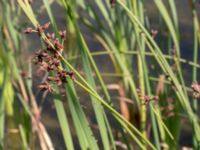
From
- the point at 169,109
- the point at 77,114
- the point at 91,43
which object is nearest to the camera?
the point at 77,114

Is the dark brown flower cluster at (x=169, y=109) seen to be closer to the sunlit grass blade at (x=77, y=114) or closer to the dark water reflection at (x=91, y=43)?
the dark water reflection at (x=91, y=43)

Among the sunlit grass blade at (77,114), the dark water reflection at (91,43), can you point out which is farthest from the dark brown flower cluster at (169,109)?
the sunlit grass blade at (77,114)

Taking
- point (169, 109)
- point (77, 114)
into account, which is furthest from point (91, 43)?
point (77, 114)

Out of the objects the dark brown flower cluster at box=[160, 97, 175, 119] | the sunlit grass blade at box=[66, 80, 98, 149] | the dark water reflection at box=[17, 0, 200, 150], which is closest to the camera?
the sunlit grass blade at box=[66, 80, 98, 149]

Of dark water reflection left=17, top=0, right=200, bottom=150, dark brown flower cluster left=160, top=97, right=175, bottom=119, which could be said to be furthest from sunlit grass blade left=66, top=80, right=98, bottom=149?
dark water reflection left=17, top=0, right=200, bottom=150

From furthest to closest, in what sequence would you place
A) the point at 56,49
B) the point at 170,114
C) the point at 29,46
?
the point at 29,46 → the point at 170,114 → the point at 56,49

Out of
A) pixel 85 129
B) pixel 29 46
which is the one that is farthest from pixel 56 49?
pixel 29 46

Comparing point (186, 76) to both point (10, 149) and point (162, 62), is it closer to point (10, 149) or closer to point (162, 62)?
point (10, 149)

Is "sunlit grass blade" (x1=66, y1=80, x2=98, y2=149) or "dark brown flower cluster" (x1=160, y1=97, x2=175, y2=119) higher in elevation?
"sunlit grass blade" (x1=66, y1=80, x2=98, y2=149)

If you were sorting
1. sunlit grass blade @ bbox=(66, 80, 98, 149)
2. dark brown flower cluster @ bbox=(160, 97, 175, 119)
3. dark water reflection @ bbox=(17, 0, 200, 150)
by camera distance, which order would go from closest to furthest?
sunlit grass blade @ bbox=(66, 80, 98, 149) < dark brown flower cluster @ bbox=(160, 97, 175, 119) < dark water reflection @ bbox=(17, 0, 200, 150)

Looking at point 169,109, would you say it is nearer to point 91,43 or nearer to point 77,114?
point 77,114

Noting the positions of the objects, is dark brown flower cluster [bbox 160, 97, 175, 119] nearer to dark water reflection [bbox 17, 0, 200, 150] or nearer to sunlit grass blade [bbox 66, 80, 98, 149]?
dark water reflection [bbox 17, 0, 200, 150]
